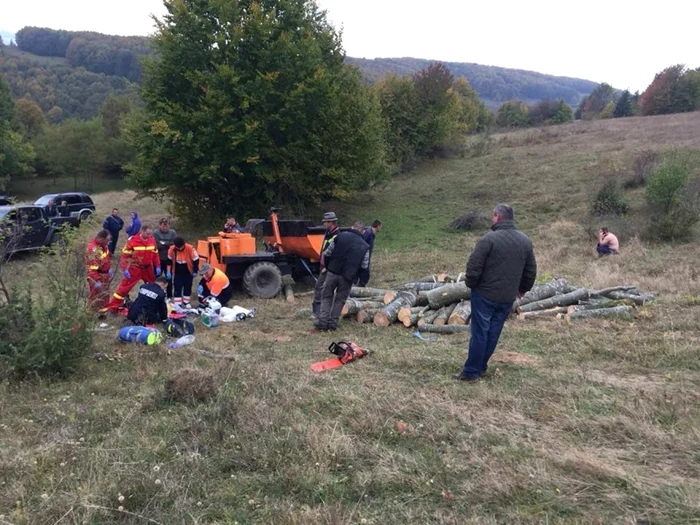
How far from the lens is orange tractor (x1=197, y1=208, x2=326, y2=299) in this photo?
10.5 meters

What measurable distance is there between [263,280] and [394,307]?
3.24m

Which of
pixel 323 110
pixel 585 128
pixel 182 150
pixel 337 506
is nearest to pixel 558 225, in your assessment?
pixel 323 110

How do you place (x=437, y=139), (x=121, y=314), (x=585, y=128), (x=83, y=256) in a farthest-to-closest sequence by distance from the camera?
(x=585, y=128)
(x=437, y=139)
(x=121, y=314)
(x=83, y=256)

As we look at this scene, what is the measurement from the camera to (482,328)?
5.36m

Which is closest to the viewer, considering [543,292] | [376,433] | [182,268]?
[376,433]

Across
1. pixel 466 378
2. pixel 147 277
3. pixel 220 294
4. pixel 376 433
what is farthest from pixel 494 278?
pixel 147 277

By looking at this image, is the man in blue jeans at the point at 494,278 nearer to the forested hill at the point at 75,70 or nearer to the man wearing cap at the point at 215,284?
the man wearing cap at the point at 215,284

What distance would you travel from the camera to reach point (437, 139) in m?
33.2

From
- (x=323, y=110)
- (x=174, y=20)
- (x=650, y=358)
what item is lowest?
(x=650, y=358)

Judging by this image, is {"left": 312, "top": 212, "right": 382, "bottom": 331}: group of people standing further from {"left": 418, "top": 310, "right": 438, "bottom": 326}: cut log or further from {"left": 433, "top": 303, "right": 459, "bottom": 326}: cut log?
{"left": 433, "top": 303, "right": 459, "bottom": 326}: cut log

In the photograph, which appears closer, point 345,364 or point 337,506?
point 337,506

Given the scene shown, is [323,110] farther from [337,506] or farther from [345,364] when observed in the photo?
[337,506]

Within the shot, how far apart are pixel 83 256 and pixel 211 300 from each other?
7.03 ft

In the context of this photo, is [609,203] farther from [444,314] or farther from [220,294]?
[220,294]
